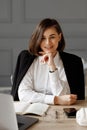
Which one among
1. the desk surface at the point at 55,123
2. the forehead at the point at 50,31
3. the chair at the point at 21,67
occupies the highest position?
the forehead at the point at 50,31

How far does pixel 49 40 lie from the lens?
7.22ft

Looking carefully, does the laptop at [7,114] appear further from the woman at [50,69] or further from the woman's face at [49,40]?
the woman's face at [49,40]

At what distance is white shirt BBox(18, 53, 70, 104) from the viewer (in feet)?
6.87

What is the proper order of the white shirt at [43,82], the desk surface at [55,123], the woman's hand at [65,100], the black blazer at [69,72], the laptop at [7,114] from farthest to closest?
the black blazer at [69,72], the white shirt at [43,82], the woman's hand at [65,100], the desk surface at [55,123], the laptop at [7,114]

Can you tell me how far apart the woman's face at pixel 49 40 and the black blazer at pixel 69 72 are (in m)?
0.10

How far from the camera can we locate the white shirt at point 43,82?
2.09 metres

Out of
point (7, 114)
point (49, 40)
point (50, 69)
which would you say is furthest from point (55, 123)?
point (49, 40)

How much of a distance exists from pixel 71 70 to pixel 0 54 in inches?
63.8

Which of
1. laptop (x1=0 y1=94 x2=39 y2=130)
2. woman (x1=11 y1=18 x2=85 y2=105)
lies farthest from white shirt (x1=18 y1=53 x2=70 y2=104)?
laptop (x1=0 y1=94 x2=39 y2=130)

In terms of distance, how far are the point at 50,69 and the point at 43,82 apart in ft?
0.36

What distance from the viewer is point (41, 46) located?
2225 mm

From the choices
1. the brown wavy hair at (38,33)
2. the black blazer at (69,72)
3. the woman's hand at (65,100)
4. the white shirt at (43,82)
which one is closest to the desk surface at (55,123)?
the woman's hand at (65,100)

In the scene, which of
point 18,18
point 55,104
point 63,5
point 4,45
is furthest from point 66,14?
point 55,104

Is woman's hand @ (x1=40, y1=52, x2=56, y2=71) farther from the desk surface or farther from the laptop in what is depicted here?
the laptop
